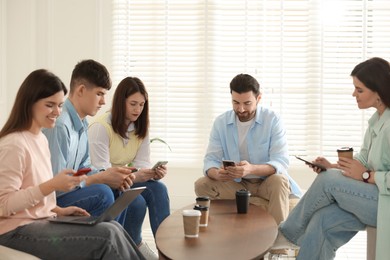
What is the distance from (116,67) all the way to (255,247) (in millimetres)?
3677

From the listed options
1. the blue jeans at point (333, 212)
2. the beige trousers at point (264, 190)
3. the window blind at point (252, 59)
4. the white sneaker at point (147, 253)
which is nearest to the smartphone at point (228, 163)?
the beige trousers at point (264, 190)

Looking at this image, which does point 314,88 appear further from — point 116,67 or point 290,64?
point 116,67

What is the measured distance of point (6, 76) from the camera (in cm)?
639

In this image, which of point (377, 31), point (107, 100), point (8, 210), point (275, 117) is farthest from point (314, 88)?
point (8, 210)

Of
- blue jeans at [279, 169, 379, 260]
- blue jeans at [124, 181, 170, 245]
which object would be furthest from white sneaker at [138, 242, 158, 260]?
blue jeans at [279, 169, 379, 260]

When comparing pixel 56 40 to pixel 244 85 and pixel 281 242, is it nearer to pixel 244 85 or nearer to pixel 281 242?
pixel 244 85

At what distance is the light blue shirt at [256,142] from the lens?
469 centimetres

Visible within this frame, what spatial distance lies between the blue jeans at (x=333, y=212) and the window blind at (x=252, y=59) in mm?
2729

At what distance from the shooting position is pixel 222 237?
3.18m

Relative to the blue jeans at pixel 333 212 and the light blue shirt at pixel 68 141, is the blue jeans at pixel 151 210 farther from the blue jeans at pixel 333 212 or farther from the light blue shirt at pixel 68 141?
the blue jeans at pixel 333 212

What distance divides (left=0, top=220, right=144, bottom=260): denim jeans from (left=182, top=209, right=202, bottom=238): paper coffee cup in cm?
43

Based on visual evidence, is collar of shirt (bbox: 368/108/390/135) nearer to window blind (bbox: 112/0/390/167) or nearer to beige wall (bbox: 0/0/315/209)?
window blind (bbox: 112/0/390/167)

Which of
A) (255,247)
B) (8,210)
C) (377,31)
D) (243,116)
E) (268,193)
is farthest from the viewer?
(377,31)

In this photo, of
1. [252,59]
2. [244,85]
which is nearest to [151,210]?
[244,85]
